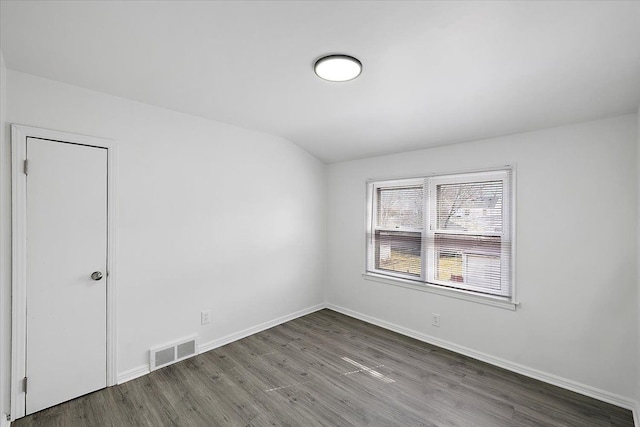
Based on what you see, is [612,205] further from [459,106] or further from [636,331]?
[459,106]

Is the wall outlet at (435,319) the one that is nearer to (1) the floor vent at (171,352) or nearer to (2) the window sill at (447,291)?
(2) the window sill at (447,291)

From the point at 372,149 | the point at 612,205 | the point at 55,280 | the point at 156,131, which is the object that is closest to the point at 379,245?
the point at 372,149

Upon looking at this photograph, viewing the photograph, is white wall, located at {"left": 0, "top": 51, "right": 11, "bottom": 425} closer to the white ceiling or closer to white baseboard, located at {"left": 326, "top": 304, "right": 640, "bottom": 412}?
the white ceiling

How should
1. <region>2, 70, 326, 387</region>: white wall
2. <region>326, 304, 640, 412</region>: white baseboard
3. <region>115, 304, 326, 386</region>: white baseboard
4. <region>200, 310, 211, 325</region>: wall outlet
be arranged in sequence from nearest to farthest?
<region>326, 304, 640, 412</region>: white baseboard → <region>2, 70, 326, 387</region>: white wall → <region>115, 304, 326, 386</region>: white baseboard → <region>200, 310, 211, 325</region>: wall outlet

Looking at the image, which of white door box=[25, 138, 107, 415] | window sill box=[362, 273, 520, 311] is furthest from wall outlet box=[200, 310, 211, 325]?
window sill box=[362, 273, 520, 311]

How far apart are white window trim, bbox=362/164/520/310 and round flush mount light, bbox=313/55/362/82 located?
5.76 ft

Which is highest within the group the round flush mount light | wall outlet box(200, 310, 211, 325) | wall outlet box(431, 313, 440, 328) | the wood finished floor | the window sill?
the round flush mount light

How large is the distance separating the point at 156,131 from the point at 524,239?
11.9 feet

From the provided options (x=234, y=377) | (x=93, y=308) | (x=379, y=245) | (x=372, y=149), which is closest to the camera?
(x=93, y=308)

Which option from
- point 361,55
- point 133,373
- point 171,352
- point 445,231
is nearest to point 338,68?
point 361,55

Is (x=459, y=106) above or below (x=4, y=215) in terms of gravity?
above

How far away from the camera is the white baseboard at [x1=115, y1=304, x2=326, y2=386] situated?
258 centimetres

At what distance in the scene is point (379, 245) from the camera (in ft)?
13.2

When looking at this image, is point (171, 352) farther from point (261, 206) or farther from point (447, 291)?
point (447, 291)
